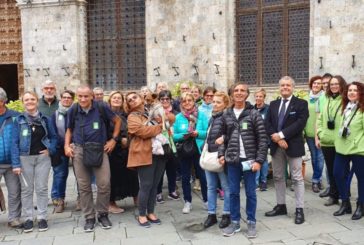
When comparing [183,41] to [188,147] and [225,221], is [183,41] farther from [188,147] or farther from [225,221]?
[225,221]

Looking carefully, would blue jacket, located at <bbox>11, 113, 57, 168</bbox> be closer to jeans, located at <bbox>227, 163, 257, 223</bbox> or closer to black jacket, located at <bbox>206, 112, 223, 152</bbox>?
black jacket, located at <bbox>206, 112, 223, 152</bbox>

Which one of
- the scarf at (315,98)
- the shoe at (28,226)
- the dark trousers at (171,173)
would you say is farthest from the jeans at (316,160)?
the shoe at (28,226)

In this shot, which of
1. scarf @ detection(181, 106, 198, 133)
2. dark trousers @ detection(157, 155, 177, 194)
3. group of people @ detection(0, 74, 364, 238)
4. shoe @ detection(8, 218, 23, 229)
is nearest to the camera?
group of people @ detection(0, 74, 364, 238)

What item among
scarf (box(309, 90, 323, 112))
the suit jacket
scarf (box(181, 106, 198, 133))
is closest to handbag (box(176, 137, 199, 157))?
scarf (box(181, 106, 198, 133))

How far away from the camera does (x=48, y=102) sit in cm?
684

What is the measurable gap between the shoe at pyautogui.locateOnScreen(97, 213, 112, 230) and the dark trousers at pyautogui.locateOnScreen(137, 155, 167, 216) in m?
0.47

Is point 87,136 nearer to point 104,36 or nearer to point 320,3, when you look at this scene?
point 320,3

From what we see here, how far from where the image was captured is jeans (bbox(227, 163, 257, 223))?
206 inches

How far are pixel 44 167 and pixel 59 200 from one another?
110 centimetres

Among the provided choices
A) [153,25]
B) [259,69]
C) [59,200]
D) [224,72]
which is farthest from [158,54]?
[59,200]

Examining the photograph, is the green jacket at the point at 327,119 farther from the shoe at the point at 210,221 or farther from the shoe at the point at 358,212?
the shoe at the point at 210,221

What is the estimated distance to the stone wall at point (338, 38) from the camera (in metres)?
11.4

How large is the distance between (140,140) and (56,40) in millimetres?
10400

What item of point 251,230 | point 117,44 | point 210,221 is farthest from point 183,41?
point 251,230
